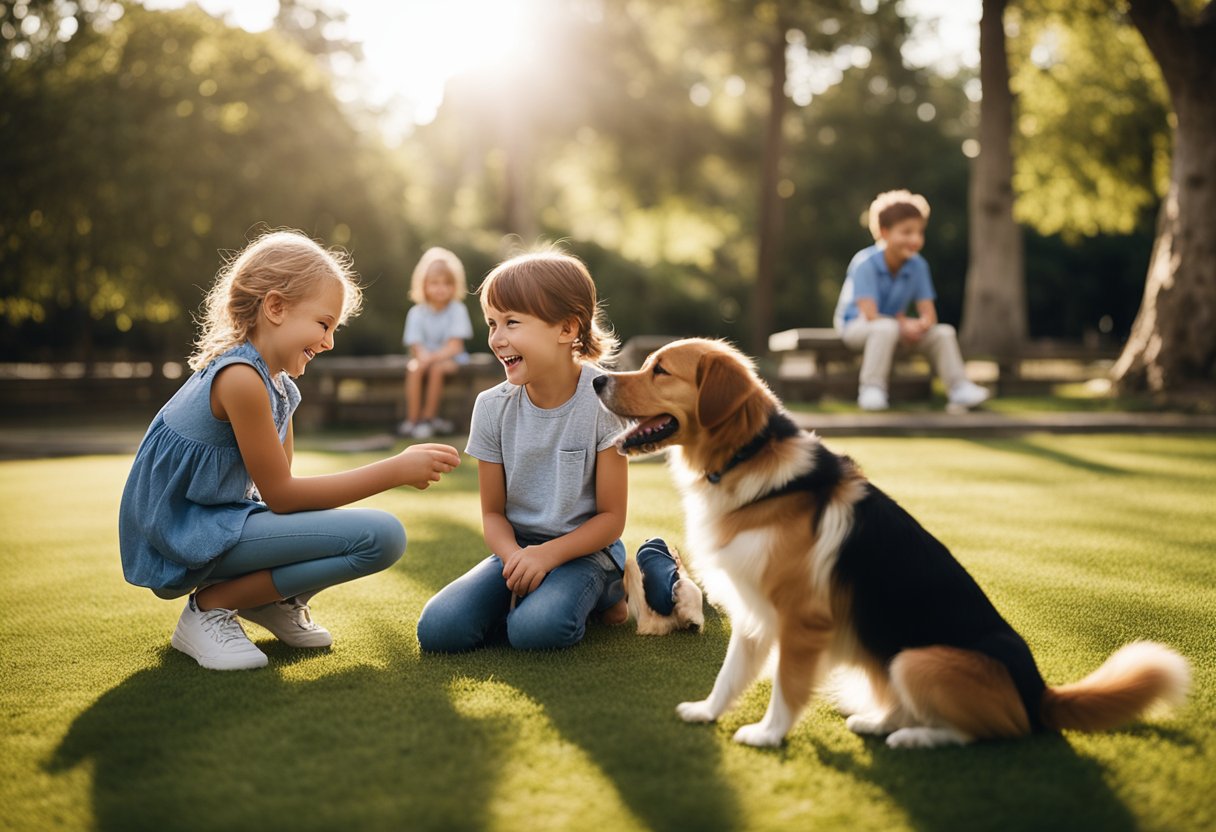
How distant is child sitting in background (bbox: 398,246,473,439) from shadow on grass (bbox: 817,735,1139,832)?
9.07 m

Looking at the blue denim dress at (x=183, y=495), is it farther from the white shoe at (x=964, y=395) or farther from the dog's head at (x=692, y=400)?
the white shoe at (x=964, y=395)

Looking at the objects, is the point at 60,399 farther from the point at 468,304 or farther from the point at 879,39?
the point at 879,39

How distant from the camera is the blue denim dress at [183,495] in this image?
368cm

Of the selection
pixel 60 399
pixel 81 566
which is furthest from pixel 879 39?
pixel 81 566

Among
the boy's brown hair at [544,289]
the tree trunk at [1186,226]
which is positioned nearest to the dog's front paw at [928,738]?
the boy's brown hair at [544,289]

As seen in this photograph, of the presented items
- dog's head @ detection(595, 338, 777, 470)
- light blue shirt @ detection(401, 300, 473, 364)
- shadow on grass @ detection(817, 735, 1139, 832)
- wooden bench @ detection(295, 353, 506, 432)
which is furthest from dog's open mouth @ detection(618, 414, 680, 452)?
wooden bench @ detection(295, 353, 506, 432)

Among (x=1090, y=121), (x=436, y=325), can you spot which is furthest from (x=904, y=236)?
(x=1090, y=121)

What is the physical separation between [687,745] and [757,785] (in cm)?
31

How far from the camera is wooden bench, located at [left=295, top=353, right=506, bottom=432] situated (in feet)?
39.5

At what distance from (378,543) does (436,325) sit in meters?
8.04

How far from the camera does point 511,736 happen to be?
2.94 meters

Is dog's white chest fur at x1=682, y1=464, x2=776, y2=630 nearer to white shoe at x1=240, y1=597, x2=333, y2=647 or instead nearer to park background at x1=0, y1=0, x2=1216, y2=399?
white shoe at x1=240, y1=597, x2=333, y2=647

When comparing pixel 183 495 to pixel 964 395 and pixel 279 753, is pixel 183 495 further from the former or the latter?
pixel 964 395

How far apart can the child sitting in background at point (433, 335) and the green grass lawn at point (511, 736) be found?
6.28 meters
